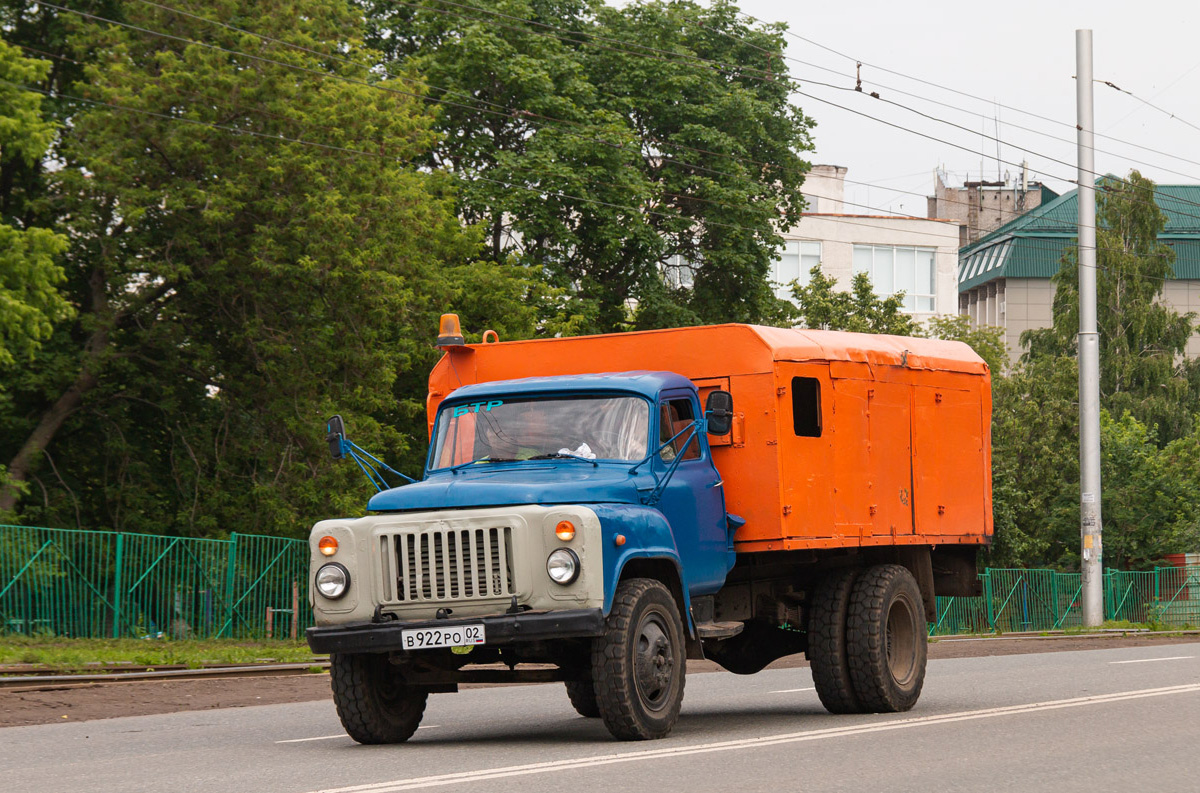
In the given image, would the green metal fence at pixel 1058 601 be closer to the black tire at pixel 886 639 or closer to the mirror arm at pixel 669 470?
the black tire at pixel 886 639

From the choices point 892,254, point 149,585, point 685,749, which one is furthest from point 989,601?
point 892,254

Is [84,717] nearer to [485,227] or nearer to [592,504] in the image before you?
[592,504]

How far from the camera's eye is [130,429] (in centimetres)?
3297

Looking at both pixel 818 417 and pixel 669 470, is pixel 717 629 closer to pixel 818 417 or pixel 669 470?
pixel 669 470

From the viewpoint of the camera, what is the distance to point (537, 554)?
34.5 feet

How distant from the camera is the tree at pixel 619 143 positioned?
39031 millimetres

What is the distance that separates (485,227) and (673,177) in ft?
20.5

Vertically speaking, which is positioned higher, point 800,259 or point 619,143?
point 800,259

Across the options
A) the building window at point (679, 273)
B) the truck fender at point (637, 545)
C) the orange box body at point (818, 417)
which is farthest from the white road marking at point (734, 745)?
the building window at point (679, 273)

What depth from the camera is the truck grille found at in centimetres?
1061

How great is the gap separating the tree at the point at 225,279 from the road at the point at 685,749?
15.0 m

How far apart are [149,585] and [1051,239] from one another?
208 feet

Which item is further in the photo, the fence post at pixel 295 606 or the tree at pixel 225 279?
the tree at pixel 225 279

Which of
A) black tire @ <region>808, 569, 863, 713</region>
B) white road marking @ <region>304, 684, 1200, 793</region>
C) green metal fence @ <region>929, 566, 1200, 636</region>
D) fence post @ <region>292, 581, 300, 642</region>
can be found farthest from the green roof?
black tire @ <region>808, 569, 863, 713</region>
